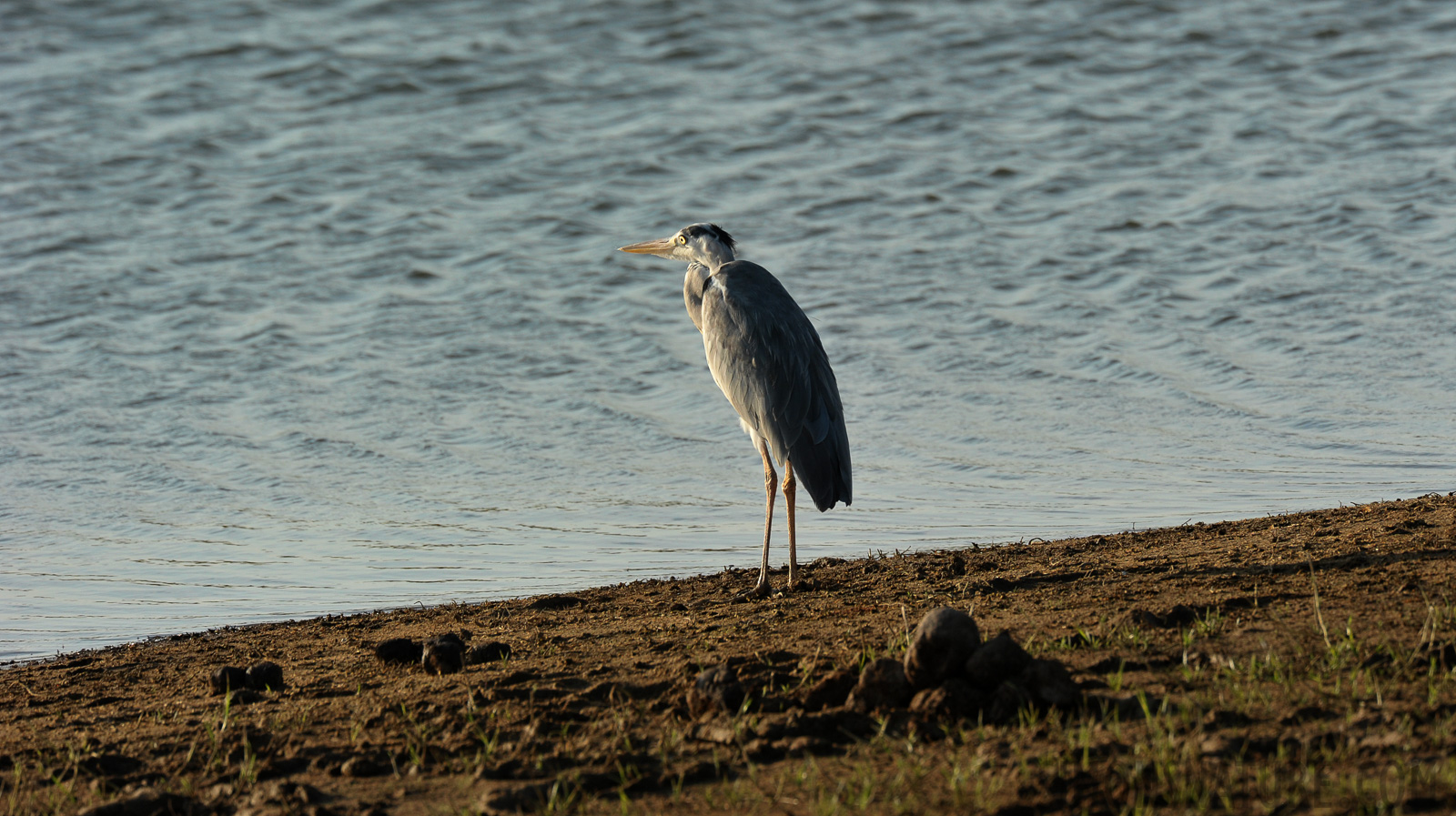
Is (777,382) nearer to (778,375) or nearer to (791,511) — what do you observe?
(778,375)

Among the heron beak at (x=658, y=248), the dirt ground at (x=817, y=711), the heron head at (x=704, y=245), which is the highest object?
the heron beak at (x=658, y=248)

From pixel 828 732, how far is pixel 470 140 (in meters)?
14.8

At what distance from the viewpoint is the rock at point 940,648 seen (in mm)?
3588

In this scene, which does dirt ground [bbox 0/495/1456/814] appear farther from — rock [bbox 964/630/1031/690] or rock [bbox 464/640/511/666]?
rock [bbox 964/630/1031/690]

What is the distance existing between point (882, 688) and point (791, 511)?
292 cm

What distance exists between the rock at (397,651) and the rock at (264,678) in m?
0.34

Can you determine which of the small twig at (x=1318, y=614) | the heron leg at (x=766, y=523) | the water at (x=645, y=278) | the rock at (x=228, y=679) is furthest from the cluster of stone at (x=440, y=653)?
the small twig at (x=1318, y=614)

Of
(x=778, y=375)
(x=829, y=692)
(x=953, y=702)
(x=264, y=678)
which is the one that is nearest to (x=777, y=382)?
(x=778, y=375)

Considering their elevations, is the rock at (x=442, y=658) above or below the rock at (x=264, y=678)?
above

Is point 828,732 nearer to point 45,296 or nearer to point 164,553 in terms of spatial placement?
point 164,553

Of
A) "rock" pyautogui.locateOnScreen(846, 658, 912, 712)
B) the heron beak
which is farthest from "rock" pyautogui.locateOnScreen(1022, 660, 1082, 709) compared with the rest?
the heron beak

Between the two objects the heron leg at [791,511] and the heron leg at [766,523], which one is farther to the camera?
the heron leg at [791,511]

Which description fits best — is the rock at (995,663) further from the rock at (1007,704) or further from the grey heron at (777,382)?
the grey heron at (777,382)

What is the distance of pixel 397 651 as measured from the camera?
4762 millimetres
